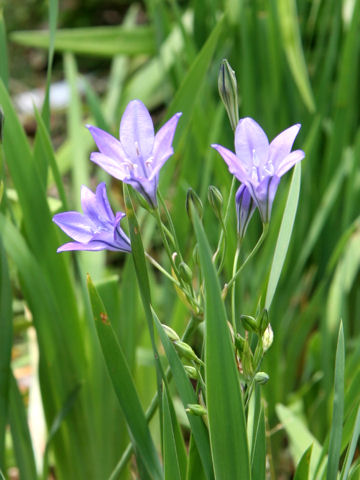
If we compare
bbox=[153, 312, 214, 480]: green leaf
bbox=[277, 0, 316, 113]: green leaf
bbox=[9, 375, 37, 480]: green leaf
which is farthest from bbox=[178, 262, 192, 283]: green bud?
bbox=[277, 0, 316, 113]: green leaf

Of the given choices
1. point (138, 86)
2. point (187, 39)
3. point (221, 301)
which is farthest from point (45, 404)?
point (138, 86)

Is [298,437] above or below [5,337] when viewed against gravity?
below

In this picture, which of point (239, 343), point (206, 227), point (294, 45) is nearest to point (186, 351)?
point (239, 343)

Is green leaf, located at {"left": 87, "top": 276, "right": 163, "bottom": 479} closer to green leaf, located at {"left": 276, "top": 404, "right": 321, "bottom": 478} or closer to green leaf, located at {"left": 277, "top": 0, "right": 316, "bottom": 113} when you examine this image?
green leaf, located at {"left": 276, "top": 404, "right": 321, "bottom": 478}

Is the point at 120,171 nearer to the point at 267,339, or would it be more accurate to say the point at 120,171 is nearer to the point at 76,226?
the point at 76,226

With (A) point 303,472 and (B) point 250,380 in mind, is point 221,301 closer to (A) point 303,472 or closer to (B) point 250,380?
(B) point 250,380

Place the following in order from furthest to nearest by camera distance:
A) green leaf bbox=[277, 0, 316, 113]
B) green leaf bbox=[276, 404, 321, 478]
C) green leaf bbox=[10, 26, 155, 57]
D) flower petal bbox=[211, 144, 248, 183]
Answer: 1. green leaf bbox=[10, 26, 155, 57]
2. green leaf bbox=[277, 0, 316, 113]
3. green leaf bbox=[276, 404, 321, 478]
4. flower petal bbox=[211, 144, 248, 183]

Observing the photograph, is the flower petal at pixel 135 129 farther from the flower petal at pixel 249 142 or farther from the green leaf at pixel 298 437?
the green leaf at pixel 298 437
